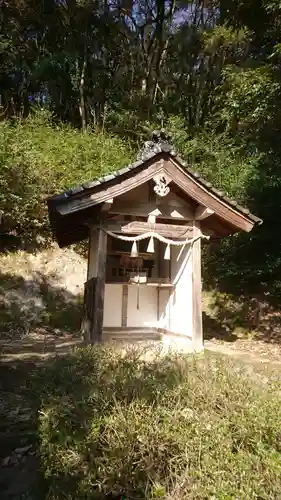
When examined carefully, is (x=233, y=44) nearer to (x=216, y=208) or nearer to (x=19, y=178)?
(x=19, y=178)

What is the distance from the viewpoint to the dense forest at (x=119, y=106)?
43.7ft

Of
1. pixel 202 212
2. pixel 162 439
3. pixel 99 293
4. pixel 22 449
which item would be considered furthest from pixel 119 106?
pixel 162 439

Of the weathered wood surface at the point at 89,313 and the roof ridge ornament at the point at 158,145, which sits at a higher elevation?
the roof ridge ornament at the point at 158,145

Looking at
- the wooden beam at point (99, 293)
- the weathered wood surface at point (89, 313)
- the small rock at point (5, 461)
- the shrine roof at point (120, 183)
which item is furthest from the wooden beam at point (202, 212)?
the small rock at point (5, 461)

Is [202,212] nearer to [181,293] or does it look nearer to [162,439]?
[181,293]

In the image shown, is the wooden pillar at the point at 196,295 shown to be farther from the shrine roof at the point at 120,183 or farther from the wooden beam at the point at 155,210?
the shrine roof at the point at 120,183

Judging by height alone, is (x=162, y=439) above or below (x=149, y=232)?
below

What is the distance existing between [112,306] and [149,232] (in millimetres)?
2781

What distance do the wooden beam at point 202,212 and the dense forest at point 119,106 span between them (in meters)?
4.10

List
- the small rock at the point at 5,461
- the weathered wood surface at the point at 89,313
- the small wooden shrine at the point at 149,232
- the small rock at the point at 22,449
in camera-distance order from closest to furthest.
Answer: the small rock at the point at 5,461 < the small rock at the point at 22,449 < the small wooden shrine at the point at 149,232 < the weathered wood surface at the point at 89,313

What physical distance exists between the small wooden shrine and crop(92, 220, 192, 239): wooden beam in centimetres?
2

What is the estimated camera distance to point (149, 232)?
24.9 feet

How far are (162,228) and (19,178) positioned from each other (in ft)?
29.7

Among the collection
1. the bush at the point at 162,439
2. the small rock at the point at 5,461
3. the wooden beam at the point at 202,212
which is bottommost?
the small rock at the point at 5,461
